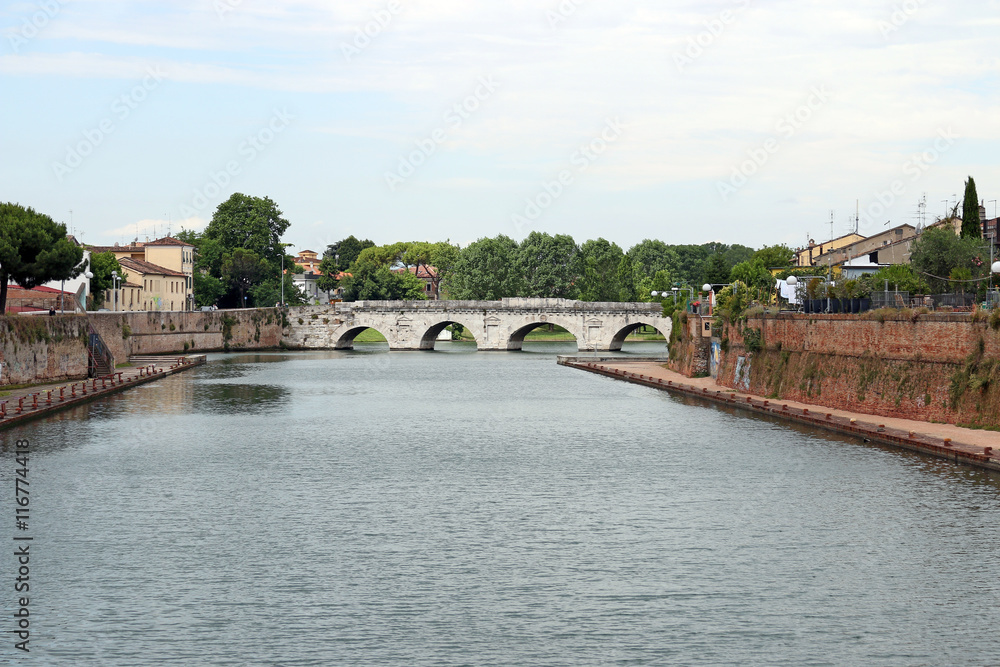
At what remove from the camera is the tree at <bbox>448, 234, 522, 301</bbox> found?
479 ft

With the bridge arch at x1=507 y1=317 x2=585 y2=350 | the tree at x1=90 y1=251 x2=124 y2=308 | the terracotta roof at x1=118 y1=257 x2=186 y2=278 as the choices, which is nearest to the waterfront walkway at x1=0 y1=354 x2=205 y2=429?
the tree at x1=90 y1=251 x2=124 y2=308

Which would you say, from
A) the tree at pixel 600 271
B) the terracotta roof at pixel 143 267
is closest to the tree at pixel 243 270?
the terracotta roof at pixel 143 267

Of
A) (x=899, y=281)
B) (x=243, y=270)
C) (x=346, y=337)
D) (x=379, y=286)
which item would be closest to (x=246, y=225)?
(x=243, y=270)

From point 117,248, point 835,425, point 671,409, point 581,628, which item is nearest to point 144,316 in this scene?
point 117,248

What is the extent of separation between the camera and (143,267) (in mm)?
124875

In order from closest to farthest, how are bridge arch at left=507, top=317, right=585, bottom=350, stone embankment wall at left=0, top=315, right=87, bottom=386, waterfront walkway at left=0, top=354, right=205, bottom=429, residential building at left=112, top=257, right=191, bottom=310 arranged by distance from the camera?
waterfront walkway at left=0, top=354, right=205, bottom=429, stone embankment wall at left=0, top=315, right=87, bottom=386, residential building at left=112, top=257, right=191, bottom=310, bridge arch at left=507, top=317, right=585, bottom=350

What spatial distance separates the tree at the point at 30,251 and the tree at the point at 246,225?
3206 inches

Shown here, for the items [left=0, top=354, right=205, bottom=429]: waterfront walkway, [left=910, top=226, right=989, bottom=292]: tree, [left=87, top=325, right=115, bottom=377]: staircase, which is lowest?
[left=0, top=354, right=205, bottom=429]: waterfront walkway

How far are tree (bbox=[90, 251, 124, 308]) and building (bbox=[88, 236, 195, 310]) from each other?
21.9 ft

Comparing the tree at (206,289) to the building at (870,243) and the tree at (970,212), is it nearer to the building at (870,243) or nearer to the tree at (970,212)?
the building at (870,243)

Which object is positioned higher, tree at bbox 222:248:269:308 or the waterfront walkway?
tree at bbox 222:248:269:308

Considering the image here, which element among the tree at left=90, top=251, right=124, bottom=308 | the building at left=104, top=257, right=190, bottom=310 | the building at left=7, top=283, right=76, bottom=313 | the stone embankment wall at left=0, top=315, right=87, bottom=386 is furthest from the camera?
the building at left=104, top=257, right=190, bottom=310

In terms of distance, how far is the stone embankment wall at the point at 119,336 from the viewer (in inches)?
2223

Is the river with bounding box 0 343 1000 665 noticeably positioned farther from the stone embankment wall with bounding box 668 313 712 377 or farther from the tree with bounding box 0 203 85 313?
the stone embankment wall with bounding box 668 313 712 377
